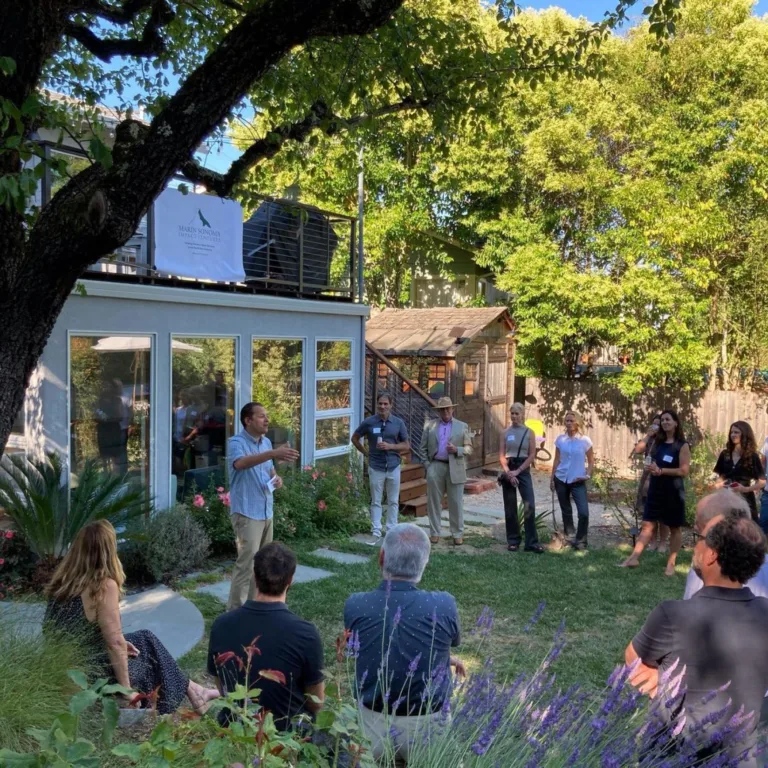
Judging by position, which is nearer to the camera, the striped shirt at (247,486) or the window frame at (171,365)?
the striped shirt at (247,486)

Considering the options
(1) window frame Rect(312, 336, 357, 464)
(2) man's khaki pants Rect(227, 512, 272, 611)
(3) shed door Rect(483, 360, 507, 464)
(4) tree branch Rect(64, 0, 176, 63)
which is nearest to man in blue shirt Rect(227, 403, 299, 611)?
(2) man's khaki pants Rect(227, 512, 272, 611)

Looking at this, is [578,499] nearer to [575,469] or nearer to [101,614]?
[575,469]

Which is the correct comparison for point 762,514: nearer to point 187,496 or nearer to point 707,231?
point 187,496

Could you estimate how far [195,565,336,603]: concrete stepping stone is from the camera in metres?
7.55

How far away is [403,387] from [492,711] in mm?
12728

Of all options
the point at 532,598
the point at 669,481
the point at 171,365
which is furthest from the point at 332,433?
the point at 669,481

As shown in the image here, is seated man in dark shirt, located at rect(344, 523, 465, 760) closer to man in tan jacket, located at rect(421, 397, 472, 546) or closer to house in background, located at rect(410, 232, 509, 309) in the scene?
man in tan jacket, located at rect(421, 397, 472, 546)

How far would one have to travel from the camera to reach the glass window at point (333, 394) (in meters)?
11.5

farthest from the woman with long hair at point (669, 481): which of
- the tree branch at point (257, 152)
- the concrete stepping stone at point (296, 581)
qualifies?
the tree branch at point (257, 152)

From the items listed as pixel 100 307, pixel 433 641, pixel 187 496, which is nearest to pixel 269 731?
pixel 433 641

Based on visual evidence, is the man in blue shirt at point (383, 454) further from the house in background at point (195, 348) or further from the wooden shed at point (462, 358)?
the wooden shed at point (462, 358)

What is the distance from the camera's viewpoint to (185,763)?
243 cm

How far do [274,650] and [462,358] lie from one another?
13459 mm

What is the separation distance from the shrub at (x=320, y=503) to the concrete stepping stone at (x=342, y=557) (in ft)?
1.80
